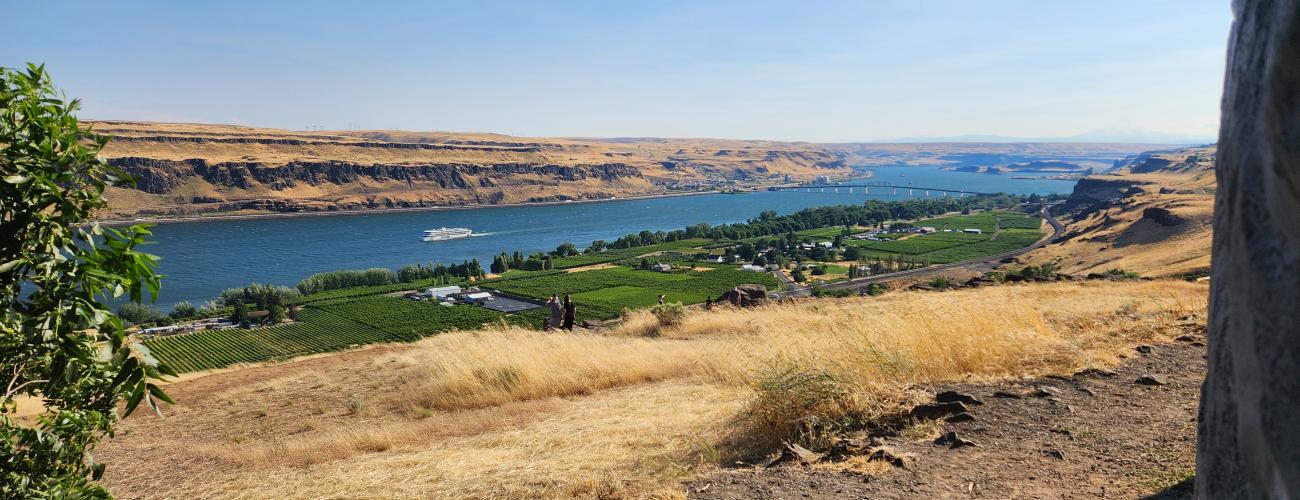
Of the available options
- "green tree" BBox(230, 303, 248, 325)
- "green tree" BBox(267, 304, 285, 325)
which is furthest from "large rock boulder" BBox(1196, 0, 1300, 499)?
"green tree" BBox(267, 304, 285, 325)

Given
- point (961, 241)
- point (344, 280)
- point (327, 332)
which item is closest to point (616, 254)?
point (344, 280)

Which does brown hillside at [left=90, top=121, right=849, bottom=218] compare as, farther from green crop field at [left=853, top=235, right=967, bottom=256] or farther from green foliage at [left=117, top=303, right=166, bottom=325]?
green crop field at [left=853, top=235, right=967, bottom=256]

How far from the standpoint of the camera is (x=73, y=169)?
289 cm

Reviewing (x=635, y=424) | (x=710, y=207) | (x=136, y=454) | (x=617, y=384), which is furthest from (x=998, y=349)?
(x=710, y=207)

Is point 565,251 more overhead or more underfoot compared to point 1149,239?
more underfoot

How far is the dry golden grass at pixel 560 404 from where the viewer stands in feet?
18.4

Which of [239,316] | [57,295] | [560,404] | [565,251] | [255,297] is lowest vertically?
[239,316]

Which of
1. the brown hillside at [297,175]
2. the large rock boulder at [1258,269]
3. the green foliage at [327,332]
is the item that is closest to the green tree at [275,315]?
the green foliage at [327,332]

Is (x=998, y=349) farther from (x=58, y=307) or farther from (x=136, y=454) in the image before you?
(x=136, y=454)

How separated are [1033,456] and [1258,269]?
3169mm

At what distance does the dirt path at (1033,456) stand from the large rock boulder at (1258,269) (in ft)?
6.90

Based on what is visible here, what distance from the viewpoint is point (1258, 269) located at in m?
1.81

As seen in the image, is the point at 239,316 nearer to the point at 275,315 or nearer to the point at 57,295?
the point at 275,315

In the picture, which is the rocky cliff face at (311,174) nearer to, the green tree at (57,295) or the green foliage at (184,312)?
the green foliage at (184,312)
